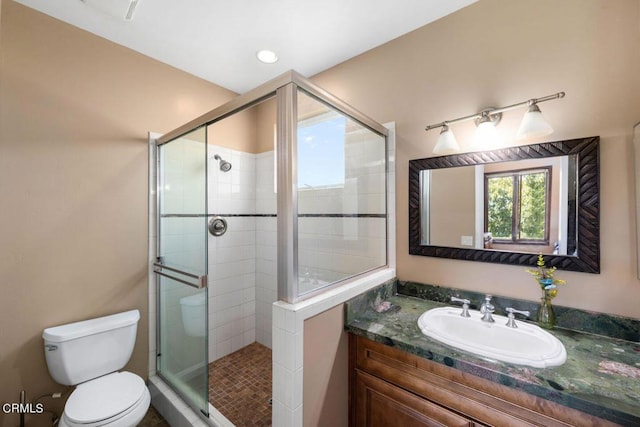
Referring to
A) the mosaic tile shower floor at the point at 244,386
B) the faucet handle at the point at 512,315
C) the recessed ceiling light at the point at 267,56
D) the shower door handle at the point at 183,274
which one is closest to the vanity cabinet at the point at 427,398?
the faucet handle at the point at 512,315

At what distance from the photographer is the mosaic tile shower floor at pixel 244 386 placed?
1798 millimetres

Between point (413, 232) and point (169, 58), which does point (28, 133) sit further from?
point (413, 232)

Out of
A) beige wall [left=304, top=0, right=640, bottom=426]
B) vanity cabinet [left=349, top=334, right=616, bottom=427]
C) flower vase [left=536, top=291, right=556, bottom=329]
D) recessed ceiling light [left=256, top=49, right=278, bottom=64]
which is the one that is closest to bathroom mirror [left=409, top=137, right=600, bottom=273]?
beige wall [left=304, top=0, right=640, bottom=426]

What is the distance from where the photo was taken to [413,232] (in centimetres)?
179

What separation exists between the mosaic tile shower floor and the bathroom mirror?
155 cm

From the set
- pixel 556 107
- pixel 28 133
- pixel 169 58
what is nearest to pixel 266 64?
pixel 169 58

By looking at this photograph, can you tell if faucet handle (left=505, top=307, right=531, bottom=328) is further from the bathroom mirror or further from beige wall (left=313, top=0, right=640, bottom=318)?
the bathroom mirror

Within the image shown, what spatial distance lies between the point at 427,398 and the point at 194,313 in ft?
5.04

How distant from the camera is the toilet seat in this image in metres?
1.28

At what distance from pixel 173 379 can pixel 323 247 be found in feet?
4.94

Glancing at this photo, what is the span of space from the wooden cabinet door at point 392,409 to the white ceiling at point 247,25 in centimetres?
209

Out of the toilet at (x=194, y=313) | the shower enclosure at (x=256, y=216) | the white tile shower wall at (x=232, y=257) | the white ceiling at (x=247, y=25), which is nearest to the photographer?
the shower enclosure at (x=256, y=216)

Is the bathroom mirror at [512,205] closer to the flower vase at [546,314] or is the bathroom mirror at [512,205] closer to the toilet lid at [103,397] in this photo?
the flower vase at [546,314]

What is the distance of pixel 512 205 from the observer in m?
1.45
